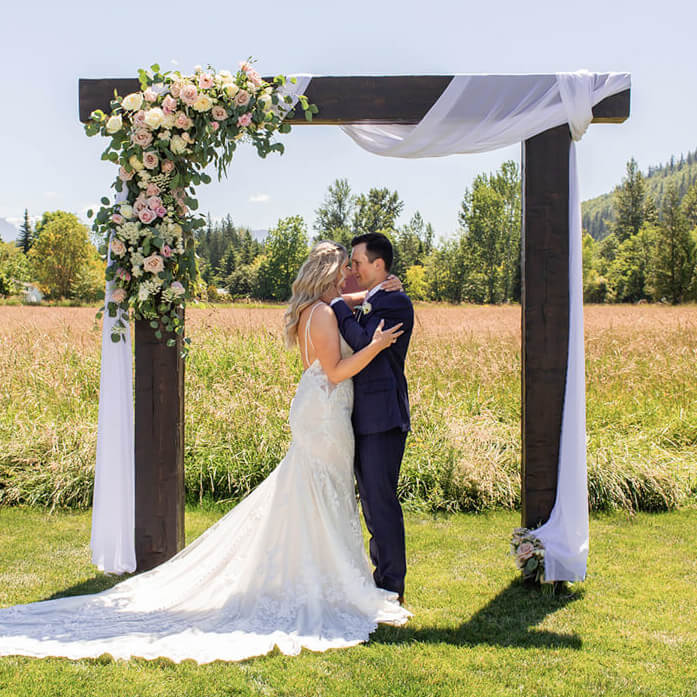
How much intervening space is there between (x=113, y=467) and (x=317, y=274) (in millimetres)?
1647

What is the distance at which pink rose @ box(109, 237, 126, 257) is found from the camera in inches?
139

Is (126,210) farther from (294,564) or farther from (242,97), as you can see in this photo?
(294,564)

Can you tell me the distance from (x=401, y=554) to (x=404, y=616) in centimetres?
30

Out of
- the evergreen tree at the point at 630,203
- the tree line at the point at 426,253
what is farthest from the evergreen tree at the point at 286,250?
the evergreen tree at the point at 630,203

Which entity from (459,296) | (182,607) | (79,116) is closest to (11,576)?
(182,607)

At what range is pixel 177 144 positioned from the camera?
3535mm

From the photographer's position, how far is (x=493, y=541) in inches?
183

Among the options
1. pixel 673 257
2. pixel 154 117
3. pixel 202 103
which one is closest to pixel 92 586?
pixel 154 117

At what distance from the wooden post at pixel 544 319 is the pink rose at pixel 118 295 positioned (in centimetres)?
221

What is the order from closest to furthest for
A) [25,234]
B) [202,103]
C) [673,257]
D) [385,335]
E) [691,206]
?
[385,335] < [202,103] < [673,257] < [691,206] < [25,234]

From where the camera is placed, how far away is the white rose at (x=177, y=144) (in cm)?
353

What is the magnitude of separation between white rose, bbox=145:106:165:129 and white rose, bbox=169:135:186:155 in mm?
109

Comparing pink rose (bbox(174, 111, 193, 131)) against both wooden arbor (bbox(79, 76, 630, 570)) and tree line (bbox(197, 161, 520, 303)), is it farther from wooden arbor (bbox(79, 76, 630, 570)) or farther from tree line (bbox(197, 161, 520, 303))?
tree line (bbox(197, 161, 520, 303))

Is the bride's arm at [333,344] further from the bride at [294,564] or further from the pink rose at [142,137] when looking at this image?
A: the pink rose at [142,137]
